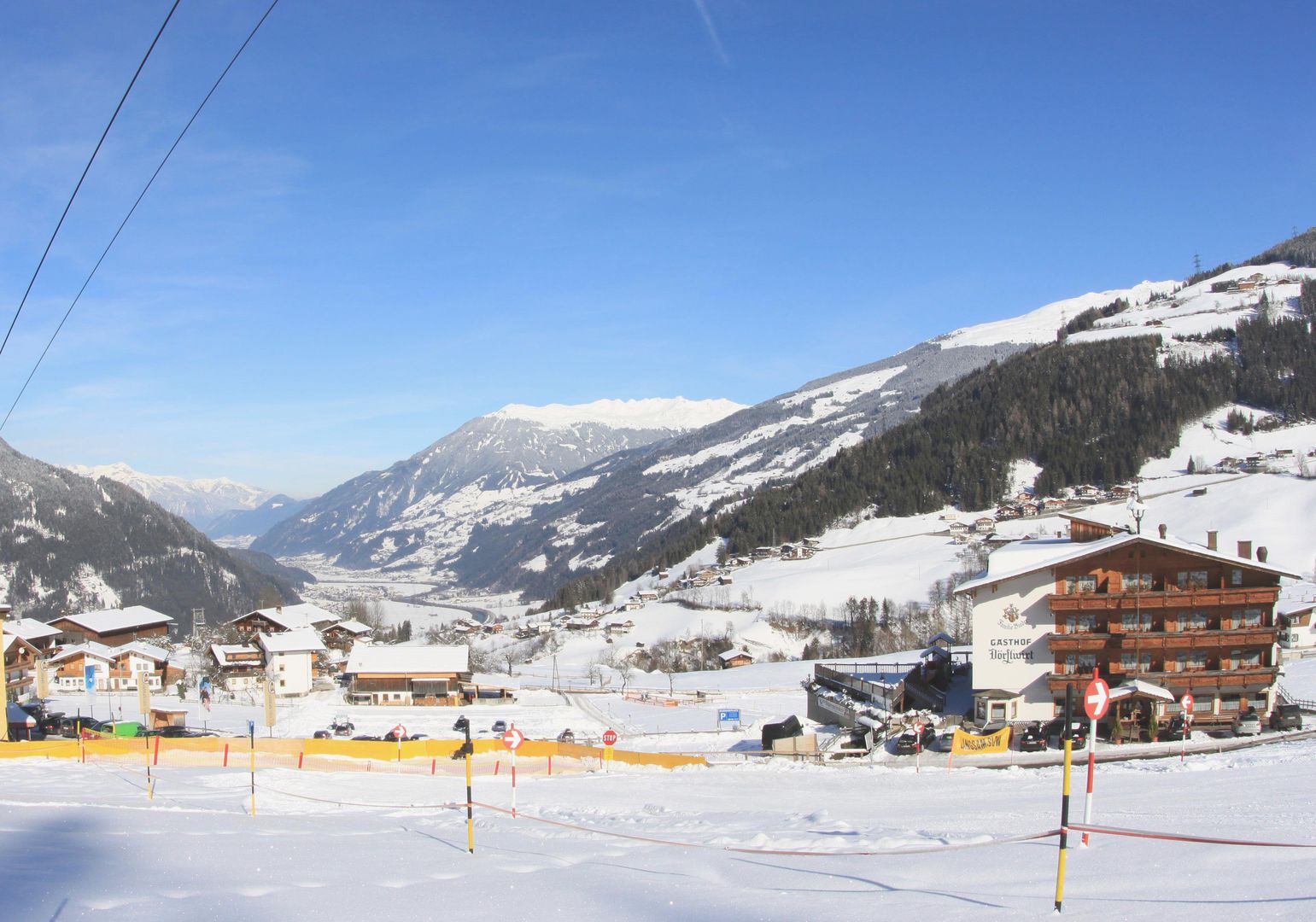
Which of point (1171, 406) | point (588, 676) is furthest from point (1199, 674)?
point (1171, 406)

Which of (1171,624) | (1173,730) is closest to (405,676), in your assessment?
(1171,624)

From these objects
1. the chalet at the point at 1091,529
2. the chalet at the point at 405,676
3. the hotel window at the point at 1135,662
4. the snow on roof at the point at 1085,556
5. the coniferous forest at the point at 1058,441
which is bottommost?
the chalet at the point at 405,676

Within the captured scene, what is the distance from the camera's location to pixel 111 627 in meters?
102

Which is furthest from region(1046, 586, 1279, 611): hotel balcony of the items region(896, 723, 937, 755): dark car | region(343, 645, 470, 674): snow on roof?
region(343, 645, 470, 674): snow on roof

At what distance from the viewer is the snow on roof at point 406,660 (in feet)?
229

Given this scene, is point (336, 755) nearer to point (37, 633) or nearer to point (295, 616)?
point (295, 616)

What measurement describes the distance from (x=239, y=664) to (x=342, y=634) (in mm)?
28326

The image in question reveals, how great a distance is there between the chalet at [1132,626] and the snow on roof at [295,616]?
69380 mm

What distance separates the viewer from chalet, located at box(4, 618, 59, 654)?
9100cm

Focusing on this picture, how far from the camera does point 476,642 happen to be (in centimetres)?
13612

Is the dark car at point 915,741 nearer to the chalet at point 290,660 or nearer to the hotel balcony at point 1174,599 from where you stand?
the hotel balcony at point 1174,599

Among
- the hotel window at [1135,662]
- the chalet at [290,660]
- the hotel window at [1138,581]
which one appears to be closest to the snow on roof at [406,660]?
Answer: the chalet at [290,660]

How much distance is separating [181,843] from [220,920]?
18.0ft

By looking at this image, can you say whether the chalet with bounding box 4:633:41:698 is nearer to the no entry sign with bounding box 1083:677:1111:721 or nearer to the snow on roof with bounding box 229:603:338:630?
the snow on roof with bounding box 229:603:338:630
